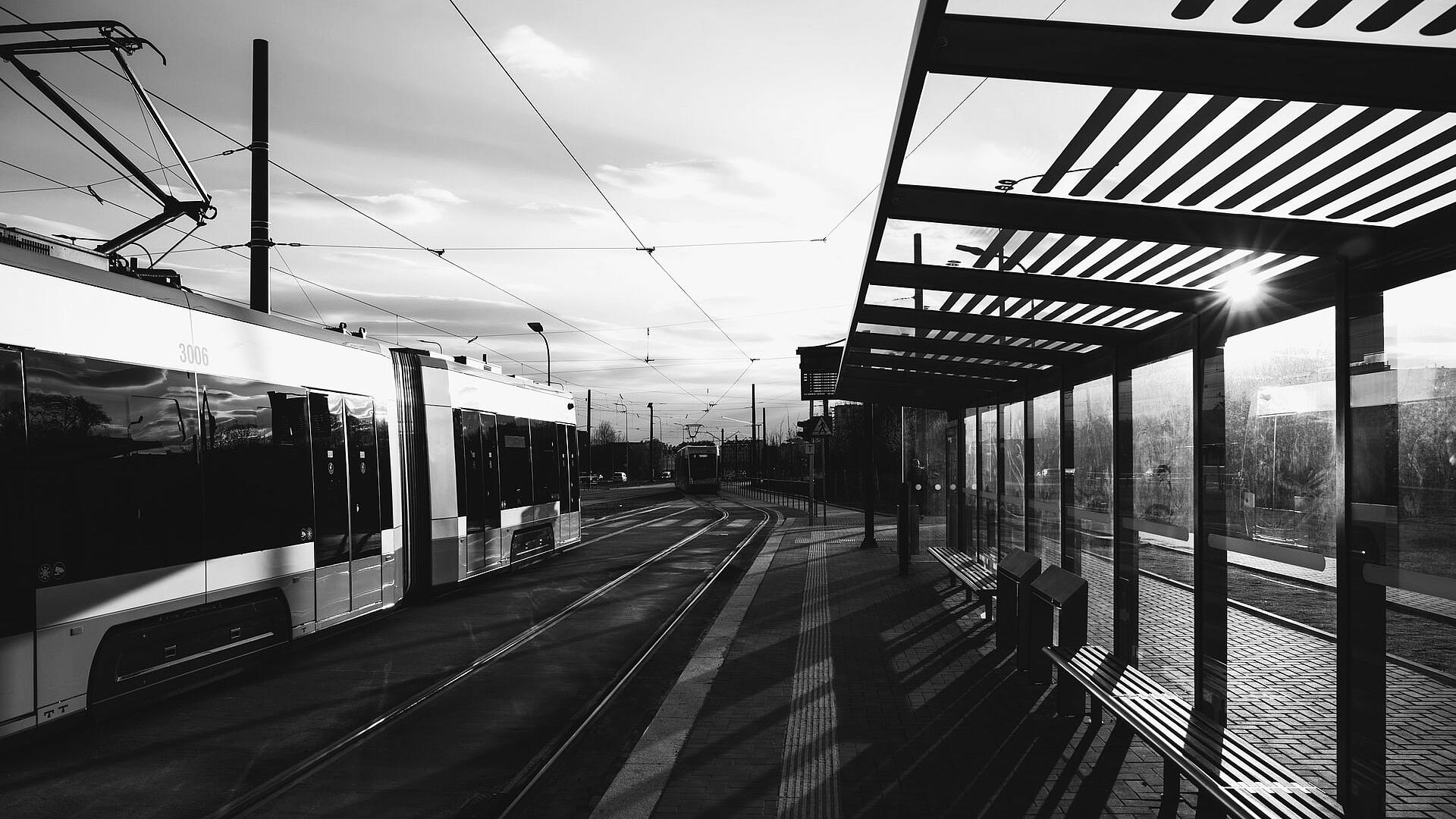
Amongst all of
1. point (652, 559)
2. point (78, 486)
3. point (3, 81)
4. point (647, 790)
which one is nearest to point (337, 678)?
point (78, 486)

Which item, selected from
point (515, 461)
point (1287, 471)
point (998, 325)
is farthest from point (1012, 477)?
point (515, 461)

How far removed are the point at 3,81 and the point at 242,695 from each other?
209 inches

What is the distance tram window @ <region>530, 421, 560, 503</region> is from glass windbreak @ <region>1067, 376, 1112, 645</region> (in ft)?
32.2

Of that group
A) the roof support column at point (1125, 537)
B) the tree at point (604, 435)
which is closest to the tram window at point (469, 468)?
the roof support column at point (1125, 537)

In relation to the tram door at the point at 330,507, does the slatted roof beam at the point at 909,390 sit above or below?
above

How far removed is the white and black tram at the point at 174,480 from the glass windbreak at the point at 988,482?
713 cm

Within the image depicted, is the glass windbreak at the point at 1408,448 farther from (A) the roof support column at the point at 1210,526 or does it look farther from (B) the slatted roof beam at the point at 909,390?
(B) the slatted roof beam at the point at 909,390

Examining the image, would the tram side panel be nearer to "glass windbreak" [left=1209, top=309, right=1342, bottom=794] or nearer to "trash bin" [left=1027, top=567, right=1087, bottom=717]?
"trash bin" [left=1027, top=567, right=1087, bottom=717]

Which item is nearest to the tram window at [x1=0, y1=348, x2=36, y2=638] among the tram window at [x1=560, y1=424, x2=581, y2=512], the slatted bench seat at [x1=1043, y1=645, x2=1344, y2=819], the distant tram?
the slatted bench seat at [x1=1043, y1=645, x2=1344, y2=819]

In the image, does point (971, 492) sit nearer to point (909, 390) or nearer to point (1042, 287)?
point (909, 390)

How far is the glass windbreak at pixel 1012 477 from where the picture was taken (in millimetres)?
10727

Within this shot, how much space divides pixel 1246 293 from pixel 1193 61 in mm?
2453

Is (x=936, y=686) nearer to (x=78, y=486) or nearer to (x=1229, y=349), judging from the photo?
(x=1229, y=349)

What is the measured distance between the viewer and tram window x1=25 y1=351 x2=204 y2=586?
5.99 m
